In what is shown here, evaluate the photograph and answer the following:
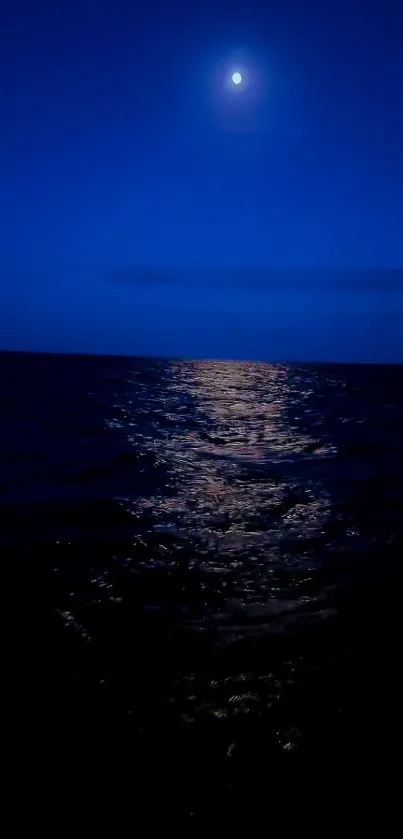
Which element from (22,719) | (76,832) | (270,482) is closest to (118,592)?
(22,719)

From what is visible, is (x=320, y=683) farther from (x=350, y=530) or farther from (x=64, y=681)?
(x=350, y=530)

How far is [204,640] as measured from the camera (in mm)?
4695

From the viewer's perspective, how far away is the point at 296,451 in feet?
49.6

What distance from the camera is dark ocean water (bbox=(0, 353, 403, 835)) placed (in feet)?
10.0

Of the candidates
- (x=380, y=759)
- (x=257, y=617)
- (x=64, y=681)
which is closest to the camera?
(x=380, y=759)

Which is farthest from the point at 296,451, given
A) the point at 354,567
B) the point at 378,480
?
the point at 354,567

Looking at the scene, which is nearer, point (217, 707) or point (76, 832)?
point (76, 832)

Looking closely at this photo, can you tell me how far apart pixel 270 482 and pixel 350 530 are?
3281 mm

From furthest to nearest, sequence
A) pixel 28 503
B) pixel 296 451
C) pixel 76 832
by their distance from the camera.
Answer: pixel 296 451, pixel 28 503, pixel 76 832

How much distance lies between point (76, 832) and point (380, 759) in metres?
2.10

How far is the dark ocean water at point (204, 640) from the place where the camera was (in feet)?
10.0

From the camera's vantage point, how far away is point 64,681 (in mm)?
4012

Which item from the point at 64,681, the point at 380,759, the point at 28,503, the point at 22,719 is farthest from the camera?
the point at 28,503

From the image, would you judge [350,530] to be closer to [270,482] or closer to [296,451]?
[270,482]
